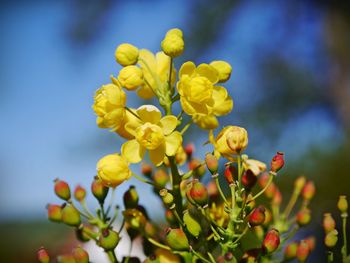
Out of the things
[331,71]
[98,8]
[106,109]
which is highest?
[98,8]

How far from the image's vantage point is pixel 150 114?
1.62ft

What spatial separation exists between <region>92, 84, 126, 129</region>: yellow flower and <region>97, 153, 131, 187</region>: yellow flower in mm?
30

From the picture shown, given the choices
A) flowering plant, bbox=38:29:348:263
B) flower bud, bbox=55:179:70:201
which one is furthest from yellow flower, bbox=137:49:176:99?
flower bud, bbox=55:179:70:201

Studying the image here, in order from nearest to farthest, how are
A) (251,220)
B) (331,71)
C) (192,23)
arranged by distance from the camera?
(251,220)
(331,71)
(192,23)

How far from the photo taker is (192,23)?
4.03m

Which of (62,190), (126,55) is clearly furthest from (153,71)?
(62,190)

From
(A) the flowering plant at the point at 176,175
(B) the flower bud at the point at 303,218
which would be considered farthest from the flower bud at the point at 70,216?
(B) the flower bud at the point at 303,218

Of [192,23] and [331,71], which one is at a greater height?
[192,23]

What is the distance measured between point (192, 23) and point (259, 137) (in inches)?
57.7

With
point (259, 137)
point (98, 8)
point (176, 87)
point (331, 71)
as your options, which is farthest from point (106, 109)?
point (98, 8)

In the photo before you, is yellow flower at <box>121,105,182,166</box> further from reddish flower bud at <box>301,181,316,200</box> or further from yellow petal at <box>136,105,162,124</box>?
reddish flower bud at <box>301,181,316,200</box>

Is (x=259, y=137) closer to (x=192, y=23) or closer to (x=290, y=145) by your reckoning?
(x=290, y=145)

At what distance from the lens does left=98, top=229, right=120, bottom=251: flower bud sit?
47 centimetres

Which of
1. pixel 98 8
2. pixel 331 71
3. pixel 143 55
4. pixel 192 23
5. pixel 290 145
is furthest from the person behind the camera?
pixel 98 8
